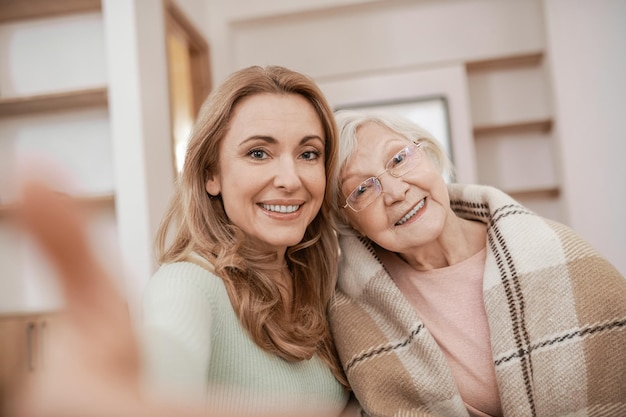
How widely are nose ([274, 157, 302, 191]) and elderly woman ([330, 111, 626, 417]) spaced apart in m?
0.25

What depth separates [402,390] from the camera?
50.4 inches

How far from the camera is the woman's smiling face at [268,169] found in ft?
4.10

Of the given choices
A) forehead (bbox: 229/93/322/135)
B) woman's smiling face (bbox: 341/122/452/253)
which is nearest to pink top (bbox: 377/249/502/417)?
woman's smiling face (bbox: 341/122/452/253)

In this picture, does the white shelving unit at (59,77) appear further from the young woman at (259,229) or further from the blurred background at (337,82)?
the young woman at (259,229)

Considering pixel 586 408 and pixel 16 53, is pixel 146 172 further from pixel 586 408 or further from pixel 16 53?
pixel 586 408

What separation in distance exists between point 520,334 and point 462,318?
17 cm

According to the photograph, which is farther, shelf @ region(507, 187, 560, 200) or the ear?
shelf @ region(507, 187, 560, 200)

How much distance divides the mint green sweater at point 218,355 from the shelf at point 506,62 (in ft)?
11.0

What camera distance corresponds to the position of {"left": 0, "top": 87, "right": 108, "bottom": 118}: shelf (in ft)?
8.92

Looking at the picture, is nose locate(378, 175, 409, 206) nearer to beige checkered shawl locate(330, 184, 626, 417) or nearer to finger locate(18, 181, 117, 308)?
beige checkered shawl locate(330, 184, 626, 417)

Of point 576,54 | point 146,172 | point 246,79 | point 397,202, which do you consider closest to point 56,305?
point 246,79

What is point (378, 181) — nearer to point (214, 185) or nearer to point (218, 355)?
point (214, 185)

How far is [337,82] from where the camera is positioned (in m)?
4.17

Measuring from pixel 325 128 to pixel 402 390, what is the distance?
25.8 inches
